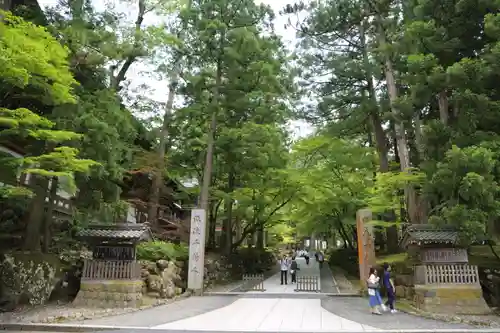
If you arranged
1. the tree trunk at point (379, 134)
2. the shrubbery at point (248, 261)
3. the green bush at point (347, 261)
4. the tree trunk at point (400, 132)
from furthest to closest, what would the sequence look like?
the green bush at point (347, 261) → the shrubbery at point (248, 261) → the tree trunk at point (379, 134) → the tree trunk at point (400, 132)

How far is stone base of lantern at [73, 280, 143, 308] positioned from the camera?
42.1 ft

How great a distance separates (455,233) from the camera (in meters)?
12.2

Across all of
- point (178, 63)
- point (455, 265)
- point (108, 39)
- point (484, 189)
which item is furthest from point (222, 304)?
point (178, 63)

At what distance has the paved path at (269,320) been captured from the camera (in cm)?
1001

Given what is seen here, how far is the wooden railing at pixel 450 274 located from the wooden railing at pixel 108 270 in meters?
10.2

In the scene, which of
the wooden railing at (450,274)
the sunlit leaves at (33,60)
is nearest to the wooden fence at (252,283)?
the wooden railing at (450,274)

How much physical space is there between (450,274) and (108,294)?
11.5 m

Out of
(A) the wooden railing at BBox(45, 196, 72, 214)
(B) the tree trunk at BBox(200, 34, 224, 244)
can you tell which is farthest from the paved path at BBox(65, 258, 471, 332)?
(A) the wooden railing at BBox(45, 196, 72, 214)

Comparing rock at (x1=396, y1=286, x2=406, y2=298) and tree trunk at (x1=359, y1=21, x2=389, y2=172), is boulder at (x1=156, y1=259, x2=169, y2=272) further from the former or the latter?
tree trunk at (x1=359, y1=21, x2=389, y2=172)

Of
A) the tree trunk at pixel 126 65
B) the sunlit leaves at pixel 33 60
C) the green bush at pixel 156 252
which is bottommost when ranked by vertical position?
the green bush at pixel 156 252

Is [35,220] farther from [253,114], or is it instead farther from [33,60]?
[253,114]

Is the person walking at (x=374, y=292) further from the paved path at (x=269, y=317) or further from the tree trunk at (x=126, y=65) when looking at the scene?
the tree trunk at (x=126, y=65)

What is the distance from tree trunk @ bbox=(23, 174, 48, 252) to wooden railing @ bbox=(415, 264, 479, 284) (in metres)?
13.9

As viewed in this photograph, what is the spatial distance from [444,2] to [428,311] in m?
10.9
